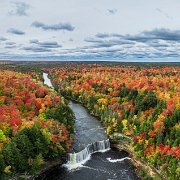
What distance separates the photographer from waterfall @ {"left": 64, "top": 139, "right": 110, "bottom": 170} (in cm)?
8138

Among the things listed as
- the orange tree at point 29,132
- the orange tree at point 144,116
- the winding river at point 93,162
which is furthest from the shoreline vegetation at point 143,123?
the orange tree at point 29,132

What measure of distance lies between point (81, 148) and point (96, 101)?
5288 cm

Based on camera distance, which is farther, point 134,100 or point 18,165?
point 134,100

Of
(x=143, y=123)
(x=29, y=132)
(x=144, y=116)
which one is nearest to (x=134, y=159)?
(x=143, y=123)

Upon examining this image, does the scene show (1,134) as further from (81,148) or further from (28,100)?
(28,100)

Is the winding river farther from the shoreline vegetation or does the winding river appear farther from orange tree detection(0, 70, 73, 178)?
orange tree detection(0, 70, 73, 178)

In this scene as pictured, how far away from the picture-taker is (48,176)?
74062 millimetres

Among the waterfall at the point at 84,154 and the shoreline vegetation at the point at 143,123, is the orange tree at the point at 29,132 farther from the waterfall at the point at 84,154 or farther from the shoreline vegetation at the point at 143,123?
the shoreline vegetation at the point at 143,123

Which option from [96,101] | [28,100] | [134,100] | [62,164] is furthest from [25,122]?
[96,101]

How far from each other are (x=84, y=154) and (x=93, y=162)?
4616 millimetres

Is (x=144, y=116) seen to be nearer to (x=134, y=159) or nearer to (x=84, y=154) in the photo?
(x=134, y=159)

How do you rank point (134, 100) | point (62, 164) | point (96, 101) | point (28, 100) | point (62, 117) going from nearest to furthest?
1. point (62, 164)
2. point (62, 117)
3. point (28, 100)
4. point (134, 100)
5. point (96, 101)

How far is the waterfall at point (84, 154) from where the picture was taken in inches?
3204

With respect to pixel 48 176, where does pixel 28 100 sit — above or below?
above
